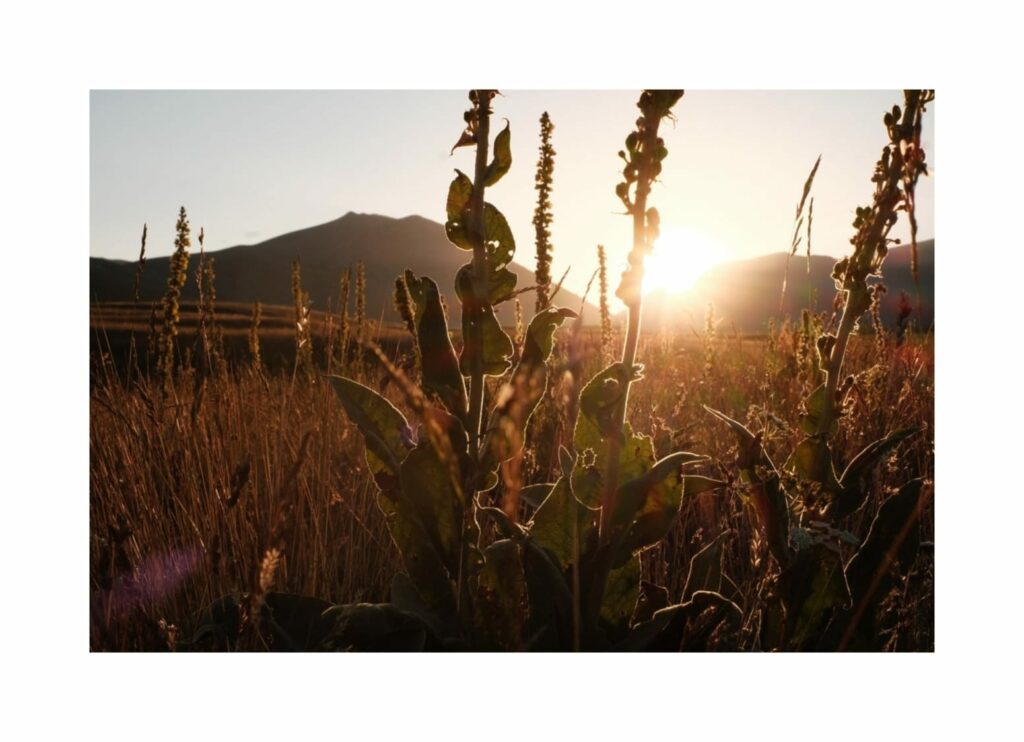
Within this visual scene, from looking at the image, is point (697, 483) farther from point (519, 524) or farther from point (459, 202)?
point (459, 202)

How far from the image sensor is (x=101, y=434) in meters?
2.30

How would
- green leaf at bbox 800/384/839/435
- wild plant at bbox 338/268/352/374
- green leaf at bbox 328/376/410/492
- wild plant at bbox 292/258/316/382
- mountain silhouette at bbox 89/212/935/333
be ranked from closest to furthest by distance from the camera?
green leaf at bbox 328/376/410/492 → green leaf at bbox 800/384/839/435 → mountain silhouette at bbox 89/212/935/333 → wild plant at bbox 292/258/316/382 → wild plant at bbox 338/268/352/374

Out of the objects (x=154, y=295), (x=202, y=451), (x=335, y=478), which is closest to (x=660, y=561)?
(x=335, y=478)

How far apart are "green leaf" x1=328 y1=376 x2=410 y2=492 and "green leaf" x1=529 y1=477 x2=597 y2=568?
0.93 feet

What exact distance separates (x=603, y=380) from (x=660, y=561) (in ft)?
2.77

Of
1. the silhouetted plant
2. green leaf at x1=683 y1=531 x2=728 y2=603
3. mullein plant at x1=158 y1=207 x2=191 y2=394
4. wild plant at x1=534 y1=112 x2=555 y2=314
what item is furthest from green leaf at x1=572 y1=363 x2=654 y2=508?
mullein plant at x1=158 y1=207 x2=191 y2=394

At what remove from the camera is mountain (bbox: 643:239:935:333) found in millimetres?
1929

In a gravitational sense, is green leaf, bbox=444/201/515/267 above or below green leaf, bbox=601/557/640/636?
above

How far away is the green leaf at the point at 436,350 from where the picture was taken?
1307 millimetres

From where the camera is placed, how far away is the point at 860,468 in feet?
4.90

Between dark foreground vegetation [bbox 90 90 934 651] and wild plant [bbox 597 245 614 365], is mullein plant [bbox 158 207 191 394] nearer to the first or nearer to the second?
dark foreground vegetation [bbox 90 90 934 651]

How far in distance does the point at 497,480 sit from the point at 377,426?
10.0 inches

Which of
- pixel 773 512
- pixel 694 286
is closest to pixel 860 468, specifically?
pixel 773 512
